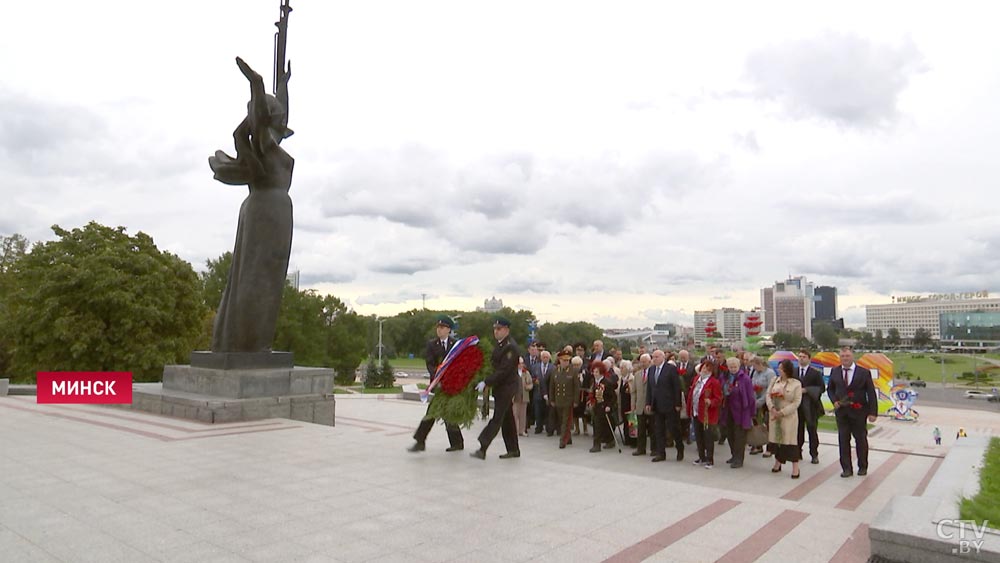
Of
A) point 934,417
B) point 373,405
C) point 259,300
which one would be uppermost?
point 259,300

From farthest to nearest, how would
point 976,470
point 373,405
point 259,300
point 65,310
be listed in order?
point 65,310
point 373,405
point 259,300
point 976,470

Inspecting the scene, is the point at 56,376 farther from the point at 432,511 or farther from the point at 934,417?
the point at 934,417

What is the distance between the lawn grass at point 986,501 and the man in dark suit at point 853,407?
4.26 ft

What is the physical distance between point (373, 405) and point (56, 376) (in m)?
8.22

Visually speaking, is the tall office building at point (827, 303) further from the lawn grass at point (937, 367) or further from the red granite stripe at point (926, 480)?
the red granite stripe at point (926, 480)

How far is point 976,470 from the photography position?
6.36 m

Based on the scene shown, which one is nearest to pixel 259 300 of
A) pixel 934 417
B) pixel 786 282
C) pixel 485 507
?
pixel 485 507

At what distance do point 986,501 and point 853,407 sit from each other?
322 centimetres

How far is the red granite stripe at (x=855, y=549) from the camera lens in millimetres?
4297

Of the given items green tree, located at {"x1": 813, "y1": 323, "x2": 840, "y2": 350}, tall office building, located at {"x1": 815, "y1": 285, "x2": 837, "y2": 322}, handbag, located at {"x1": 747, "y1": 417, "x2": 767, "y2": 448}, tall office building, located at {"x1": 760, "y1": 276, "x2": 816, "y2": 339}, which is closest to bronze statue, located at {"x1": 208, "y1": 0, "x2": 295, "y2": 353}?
handbag, located at {"x1": 747, "y1": 417, "x2": 767, "y2": 448}

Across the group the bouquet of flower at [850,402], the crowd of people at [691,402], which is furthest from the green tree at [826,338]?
the bouquet of flower at [850,402]

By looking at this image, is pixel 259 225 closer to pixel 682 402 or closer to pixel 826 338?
pixel 682 402

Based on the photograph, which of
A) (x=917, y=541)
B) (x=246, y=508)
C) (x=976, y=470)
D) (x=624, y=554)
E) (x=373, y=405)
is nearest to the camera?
(x=917, y=541)

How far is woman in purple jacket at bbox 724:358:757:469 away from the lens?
8297 mm
